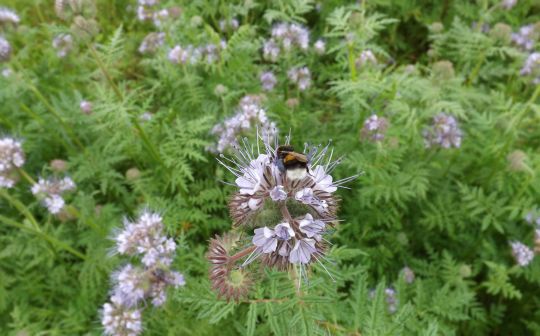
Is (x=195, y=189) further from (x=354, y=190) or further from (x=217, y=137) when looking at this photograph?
(x=354, y=190)

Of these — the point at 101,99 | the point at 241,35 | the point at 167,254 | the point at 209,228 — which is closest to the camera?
the point at 167,254

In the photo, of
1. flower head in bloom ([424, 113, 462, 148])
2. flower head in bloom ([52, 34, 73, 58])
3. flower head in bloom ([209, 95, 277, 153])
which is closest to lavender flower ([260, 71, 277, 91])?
flower head in bloom ([209, 95, 277, 153])

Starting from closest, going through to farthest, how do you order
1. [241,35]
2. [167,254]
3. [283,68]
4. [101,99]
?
[167,254], [101,99], [241,35], [283,68]

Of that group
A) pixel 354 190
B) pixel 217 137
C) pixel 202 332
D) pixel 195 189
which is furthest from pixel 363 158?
pixel 202 332

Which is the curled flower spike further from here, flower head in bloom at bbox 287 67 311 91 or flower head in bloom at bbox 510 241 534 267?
flower head in bloom at bbox 287 67 311 91

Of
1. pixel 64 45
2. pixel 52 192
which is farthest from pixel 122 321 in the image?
pixel 64 45

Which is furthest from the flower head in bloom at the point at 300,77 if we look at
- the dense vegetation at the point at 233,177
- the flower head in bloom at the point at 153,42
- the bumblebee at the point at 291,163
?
the bumblebee at the point at 291,163
